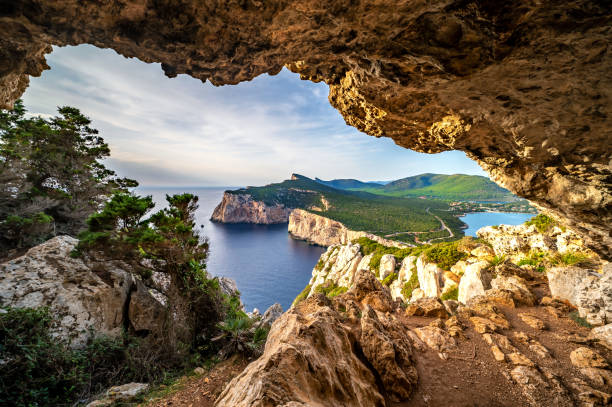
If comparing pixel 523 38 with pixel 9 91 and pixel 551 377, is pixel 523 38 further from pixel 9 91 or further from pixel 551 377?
pixel 9 91

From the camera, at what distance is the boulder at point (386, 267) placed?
76.9 feet

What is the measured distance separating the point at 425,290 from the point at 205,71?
2010 centimetres

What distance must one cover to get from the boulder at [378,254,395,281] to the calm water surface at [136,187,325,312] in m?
21.9

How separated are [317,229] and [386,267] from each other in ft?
168

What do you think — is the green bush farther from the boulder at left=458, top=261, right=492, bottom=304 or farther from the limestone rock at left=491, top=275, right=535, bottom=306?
the limestone rock at left=491, top=275, right=535, bottom=306

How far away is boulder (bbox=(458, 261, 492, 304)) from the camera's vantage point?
11.5 meters

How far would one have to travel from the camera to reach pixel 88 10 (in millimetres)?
2625

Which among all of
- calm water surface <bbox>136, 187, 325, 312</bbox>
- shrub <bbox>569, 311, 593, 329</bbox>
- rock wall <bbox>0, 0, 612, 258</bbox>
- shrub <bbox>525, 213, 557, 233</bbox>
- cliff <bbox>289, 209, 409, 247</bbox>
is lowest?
calm water surface <bbox>136, 187, 325, 312</bbox>

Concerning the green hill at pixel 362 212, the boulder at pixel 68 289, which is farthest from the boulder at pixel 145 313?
the green hill at pixel 362 212

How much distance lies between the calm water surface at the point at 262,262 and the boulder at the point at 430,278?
90.6 feet

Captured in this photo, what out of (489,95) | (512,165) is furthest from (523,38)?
(512,165)

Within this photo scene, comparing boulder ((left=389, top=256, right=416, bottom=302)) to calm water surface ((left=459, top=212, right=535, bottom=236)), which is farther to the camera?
calm water surface ((left=459, top=212, right=535, bottom=236))

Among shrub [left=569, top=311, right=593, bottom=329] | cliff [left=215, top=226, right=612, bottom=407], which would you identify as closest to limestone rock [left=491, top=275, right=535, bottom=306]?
cliff [left=215, top=226, right=612, bottom=407]

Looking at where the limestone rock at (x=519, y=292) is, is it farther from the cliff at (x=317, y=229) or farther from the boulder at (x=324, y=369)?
the cliff at (x=317, y=229)
